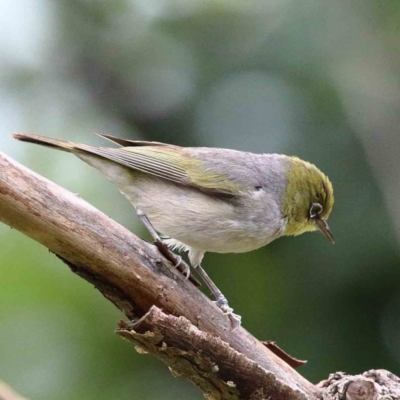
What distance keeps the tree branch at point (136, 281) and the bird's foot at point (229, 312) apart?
0.29 m

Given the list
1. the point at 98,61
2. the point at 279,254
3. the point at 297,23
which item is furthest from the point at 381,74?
the point at 98,61

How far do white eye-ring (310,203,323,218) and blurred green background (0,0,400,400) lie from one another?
285 millimetres

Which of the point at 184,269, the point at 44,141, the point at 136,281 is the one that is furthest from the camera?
the point at 44,141

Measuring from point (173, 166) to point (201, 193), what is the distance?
0.29m

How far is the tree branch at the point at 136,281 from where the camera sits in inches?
134

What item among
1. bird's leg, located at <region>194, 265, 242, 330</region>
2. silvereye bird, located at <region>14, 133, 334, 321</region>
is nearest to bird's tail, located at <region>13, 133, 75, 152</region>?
silvereye bird, located at <region>14, 133, 334, 321</region>

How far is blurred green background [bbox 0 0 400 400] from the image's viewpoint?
442cm

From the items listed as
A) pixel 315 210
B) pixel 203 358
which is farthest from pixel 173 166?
pixel 203 358

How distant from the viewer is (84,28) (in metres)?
6.09

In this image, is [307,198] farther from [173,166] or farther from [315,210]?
[173,166]

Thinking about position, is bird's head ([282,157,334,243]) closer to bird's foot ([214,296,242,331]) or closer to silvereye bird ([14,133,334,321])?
silvereye bird ([14,133,334,321])

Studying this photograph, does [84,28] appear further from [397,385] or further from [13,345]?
[397,385]

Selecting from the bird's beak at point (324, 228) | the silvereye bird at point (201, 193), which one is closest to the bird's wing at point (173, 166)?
the silvereye bird at point (201, 193)

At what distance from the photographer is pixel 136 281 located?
3662mm
